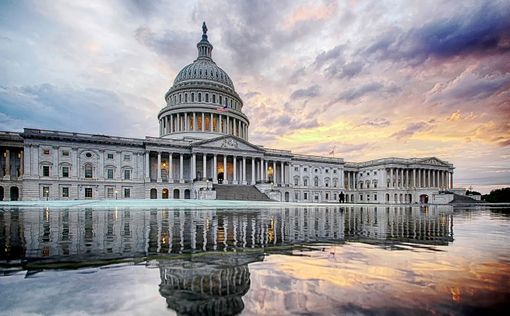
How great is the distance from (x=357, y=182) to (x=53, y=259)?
10995cm

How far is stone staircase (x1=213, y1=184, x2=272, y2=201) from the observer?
55.4m

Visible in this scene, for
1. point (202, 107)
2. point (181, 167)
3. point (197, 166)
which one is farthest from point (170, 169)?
point (202, 107)

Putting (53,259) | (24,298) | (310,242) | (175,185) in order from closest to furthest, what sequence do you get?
(24,298)
(53,259)
(310,242)
(175,185)

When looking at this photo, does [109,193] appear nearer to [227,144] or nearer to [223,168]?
[223,168]

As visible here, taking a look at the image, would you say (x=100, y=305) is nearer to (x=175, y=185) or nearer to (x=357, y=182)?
(x=175, y=185)

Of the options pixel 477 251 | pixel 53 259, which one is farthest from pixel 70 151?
pixel 477 251

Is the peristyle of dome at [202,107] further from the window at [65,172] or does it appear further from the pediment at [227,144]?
the window at [65,172]

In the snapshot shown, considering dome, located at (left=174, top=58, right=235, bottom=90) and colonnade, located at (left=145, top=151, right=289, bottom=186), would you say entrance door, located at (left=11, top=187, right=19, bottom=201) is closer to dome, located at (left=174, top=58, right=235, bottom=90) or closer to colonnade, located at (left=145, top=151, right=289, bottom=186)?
colonnade, located at (left=145, top=151, right=289, bottom=186)

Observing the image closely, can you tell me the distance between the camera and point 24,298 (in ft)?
10.6

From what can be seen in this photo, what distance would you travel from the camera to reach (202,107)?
7981 cm

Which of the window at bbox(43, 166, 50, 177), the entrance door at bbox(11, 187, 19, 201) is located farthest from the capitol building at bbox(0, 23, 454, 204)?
the entrance door at bbox(11, 187, 19, 201)

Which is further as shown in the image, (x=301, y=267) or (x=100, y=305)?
(x=301, y=267)

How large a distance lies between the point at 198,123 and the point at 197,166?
16116mm

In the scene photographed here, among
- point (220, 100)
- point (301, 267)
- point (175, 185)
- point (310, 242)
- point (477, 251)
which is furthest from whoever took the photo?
point (220, 100)
